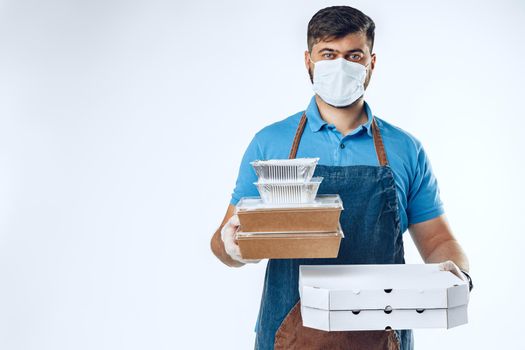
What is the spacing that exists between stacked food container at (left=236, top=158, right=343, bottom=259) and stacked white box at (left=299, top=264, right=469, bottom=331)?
0.30 feet

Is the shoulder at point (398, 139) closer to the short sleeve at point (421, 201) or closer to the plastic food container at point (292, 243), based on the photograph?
the short sleeve at point (421, 201)

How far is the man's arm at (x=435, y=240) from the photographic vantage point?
2.04 meters

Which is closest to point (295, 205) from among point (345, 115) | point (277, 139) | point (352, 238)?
point (352, 238)

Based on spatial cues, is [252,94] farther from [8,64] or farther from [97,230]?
[8,64]

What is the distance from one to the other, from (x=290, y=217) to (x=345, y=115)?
662mm

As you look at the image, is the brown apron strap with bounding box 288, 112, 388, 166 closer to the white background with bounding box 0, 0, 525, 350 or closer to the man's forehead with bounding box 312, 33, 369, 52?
the man's forehead with bounding box 312, 33, 369, 52

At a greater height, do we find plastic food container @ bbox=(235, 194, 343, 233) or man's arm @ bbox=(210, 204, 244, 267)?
plastic food container @ bbox=(235, 194, 343, 233)

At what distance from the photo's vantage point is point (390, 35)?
130 inches

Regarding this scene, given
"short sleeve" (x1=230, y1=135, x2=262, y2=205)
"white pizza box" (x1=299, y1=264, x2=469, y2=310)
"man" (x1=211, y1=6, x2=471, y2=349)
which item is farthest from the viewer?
"short sleeve" (x1=230, y1=135, x2=262, y2=205)

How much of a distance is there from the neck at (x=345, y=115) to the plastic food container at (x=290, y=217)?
1.88 feet

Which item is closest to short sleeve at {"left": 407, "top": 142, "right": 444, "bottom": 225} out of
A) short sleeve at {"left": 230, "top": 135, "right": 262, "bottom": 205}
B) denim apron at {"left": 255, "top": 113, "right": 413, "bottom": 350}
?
denim apron at {"left": 255, "top": 113, "right": 413, "bottom": 350}

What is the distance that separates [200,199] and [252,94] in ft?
1.71

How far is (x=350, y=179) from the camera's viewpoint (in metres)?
2.03

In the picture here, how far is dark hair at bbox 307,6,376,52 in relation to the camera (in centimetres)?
207
